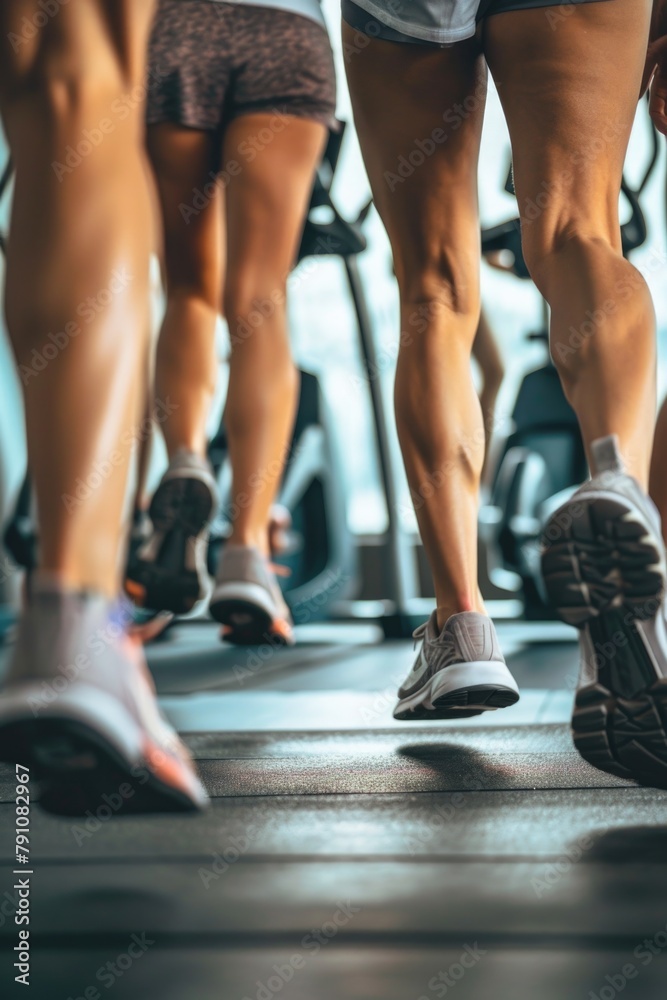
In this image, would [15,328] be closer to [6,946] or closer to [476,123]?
[6,946]

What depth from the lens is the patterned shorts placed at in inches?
81.8

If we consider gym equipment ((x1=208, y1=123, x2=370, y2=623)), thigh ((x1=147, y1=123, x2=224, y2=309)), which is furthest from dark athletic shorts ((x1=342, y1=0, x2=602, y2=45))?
gym equipment ((x1=208, y1=123, x2=370, y2=623))

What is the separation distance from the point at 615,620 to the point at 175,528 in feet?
3.66

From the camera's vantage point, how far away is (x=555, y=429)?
143 inches

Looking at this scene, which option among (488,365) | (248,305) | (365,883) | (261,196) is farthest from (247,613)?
(488,365)

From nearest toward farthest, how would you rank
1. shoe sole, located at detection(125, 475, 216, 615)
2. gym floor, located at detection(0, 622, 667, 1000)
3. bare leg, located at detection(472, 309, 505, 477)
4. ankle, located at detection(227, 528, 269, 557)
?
gym floor, located at detection(0, 622, 667, 1000) < shoe sole, located at detection(125, 475, 216, 615) < ankle, located at detection(227, 528, 269, 557) < bare leg, located at detection(472, 309, 505, 477)

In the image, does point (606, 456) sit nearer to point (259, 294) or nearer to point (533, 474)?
point (259, 294)

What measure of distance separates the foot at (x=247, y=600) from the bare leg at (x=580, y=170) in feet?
3.11

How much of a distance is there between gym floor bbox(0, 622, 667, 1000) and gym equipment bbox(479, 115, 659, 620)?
197 cm

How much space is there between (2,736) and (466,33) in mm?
1050

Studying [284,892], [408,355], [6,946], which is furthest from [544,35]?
[6,946]

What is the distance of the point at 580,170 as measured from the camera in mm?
1197

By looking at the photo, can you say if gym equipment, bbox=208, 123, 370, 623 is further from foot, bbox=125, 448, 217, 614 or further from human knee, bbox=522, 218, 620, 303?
human knee, bbox=522, 218, 620, 303

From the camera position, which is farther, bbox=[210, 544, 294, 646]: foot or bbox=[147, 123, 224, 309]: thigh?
bbox=[147, 123, 224, 309]: thigh
